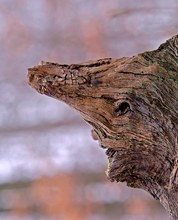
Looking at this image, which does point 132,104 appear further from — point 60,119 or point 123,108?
point 60,119

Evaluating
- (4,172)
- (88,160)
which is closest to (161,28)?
(88,160)

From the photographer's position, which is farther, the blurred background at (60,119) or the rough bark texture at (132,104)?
the blurred background at (60,119)

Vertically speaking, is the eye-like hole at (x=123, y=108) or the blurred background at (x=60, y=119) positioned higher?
the blurred background at (x=60, y=119)

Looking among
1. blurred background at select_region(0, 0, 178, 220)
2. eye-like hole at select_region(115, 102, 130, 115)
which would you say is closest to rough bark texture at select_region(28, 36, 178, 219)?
eye-like hole at select_region(115, 102, 130, 115)

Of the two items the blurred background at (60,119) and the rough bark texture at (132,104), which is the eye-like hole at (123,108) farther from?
the blurred background at (60,119)

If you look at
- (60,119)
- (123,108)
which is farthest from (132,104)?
(60,119)

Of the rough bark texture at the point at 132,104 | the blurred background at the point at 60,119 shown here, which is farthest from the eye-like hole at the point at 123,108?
the blurred background at the point at 60,119

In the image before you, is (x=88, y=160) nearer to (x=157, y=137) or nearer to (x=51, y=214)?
(x=51, y=214)
